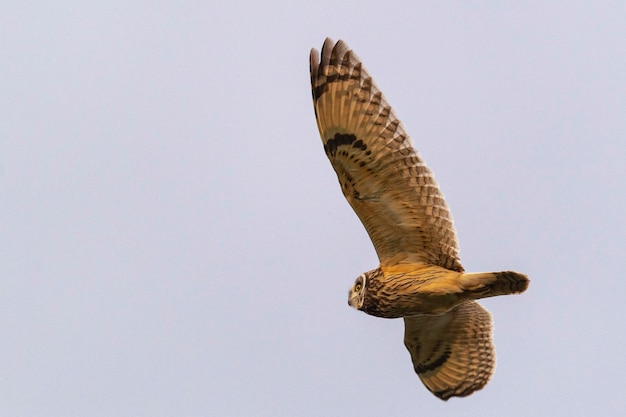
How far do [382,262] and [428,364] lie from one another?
6.84 feet

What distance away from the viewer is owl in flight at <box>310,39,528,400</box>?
10.5 metres

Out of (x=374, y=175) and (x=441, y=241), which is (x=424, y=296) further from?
(x=374, y=175)

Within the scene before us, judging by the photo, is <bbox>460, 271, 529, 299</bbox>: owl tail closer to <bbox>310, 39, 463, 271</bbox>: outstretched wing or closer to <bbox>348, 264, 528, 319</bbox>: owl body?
<bbox>348, 264, 528, 319</bbox>: owl body

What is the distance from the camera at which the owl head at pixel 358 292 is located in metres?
10.9

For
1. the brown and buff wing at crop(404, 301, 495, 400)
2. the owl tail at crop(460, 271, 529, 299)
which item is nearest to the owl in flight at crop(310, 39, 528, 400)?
the owl tail at crop(460, 271, 529, 299)

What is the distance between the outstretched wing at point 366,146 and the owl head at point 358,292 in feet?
2.41

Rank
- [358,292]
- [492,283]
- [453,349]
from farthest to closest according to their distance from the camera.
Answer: [453,349], [358,292], [492,283]

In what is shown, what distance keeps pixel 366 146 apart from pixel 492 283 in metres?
1.76

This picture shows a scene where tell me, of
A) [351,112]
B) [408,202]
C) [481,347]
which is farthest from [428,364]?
[351,112]

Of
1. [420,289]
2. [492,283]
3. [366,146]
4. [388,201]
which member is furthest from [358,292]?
[366,146]

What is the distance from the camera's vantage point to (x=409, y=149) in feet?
34.3

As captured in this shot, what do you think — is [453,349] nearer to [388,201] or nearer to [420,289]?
[420,289]

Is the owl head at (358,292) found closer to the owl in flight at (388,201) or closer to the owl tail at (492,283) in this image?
the owl in flight at (388,201)

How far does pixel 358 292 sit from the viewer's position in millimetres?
11102
